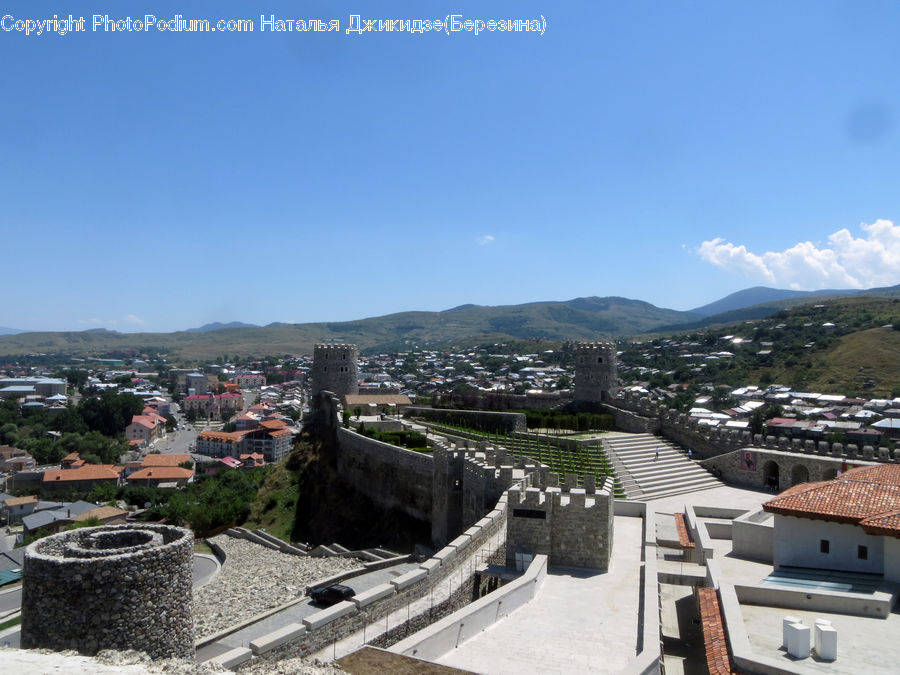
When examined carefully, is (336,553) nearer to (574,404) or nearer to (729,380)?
(574,404)

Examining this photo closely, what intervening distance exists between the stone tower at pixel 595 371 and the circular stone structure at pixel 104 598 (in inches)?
1049

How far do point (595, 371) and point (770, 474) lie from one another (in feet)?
37.5

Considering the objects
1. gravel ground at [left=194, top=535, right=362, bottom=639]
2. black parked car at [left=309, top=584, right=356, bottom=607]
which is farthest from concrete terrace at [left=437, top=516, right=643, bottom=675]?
gravel ground at [left=194, top=535, right=362, bottom=639]

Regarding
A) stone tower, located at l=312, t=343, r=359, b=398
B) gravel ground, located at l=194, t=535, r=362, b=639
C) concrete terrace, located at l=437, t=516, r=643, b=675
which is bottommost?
gravel ground, located at l=194, t=535, r=362, b=639

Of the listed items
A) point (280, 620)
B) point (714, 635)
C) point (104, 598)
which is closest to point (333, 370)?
point (280, 620)

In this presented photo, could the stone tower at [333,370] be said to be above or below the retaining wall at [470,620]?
above

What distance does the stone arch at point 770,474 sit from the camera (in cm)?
2206

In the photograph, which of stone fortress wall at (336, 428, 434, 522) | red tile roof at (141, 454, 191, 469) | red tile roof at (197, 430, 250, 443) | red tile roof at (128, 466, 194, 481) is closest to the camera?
stone fortress wall at (336, 428, 434, 522)

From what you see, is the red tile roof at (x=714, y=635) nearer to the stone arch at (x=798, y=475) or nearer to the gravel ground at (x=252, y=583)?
the gravel ground at (x=252, y=583)

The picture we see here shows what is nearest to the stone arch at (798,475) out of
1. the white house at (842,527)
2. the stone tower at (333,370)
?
the white house at (842,527)

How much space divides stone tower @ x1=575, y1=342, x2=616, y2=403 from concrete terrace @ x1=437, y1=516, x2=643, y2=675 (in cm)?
2061

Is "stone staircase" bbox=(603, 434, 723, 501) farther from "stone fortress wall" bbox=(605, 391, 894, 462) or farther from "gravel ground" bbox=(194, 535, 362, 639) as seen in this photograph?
"gravel ground" bbox=(194, 535, 362, 639)

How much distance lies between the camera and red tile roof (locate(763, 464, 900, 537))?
10.3 meters

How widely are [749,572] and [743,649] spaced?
507cm
